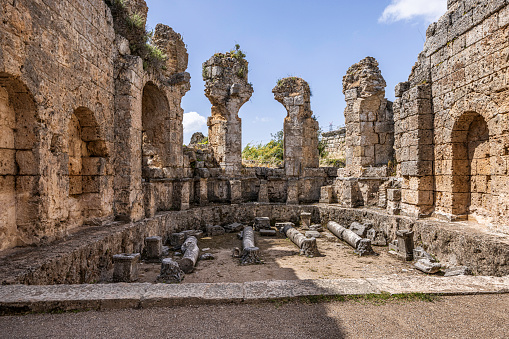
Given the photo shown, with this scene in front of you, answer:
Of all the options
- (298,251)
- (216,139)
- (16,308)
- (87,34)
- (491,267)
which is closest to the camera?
(16,308)

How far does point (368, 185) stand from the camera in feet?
35.3

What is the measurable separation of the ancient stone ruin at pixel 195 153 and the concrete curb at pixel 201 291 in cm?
81

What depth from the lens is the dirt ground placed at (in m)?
6.16

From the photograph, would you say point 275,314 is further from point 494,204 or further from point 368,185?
point 368,185

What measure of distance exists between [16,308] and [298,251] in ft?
20.5

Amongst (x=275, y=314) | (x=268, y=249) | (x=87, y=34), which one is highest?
(x=87, y=34)

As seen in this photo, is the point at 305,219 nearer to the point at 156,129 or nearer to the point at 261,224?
the point at 261,224

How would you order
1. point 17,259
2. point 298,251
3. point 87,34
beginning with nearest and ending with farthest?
point 17,259 < point 87,34 < point 298,251

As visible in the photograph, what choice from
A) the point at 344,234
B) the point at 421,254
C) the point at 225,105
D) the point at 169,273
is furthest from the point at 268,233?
the point at 225,105

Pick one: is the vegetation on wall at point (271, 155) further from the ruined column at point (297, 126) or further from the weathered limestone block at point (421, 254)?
the weathered limestone block at point (421, 254)

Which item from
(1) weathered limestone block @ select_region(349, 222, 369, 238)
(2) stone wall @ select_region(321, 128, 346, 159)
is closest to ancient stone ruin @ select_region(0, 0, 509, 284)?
(1) weathered limestone block @ select_region(349, 222, 369, 238)

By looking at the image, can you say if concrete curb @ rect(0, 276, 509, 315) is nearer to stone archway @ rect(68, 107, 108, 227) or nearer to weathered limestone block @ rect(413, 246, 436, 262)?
weathered limestone block @ rect(413, 246, 436, 262)

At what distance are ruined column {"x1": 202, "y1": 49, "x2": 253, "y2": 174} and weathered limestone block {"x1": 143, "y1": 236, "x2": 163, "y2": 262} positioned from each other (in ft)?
17.2

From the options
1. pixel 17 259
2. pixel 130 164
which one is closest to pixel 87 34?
pixel 130 164
